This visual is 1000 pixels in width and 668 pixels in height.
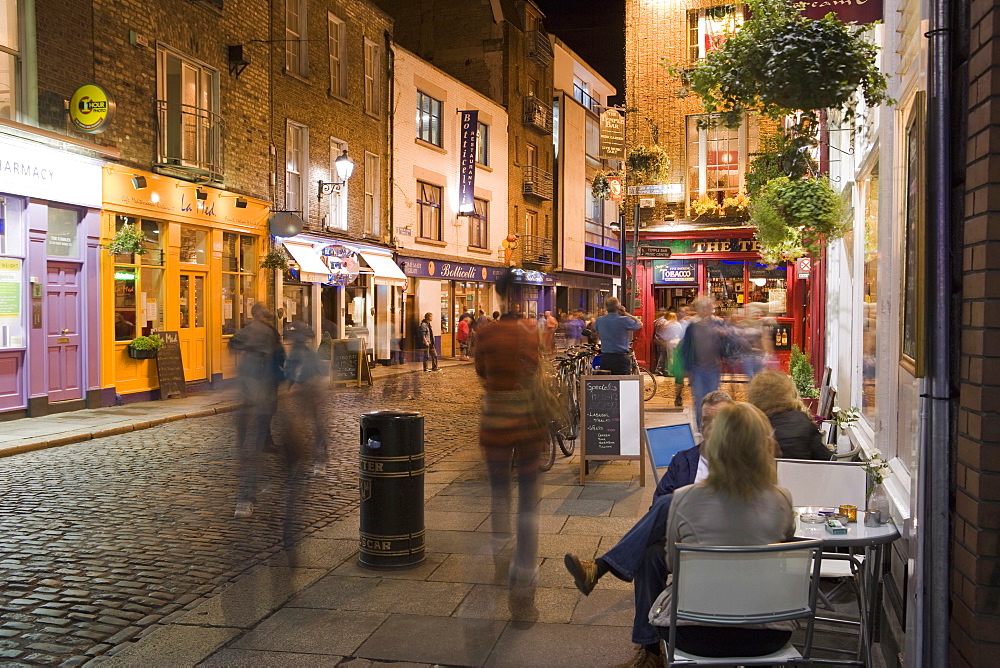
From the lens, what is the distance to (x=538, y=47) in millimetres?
40062

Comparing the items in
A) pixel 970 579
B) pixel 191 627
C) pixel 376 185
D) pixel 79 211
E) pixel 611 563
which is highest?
pixel 376 185

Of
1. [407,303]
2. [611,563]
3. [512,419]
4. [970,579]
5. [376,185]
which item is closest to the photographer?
[970,579]

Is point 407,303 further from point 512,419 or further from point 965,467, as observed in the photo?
point 965,467

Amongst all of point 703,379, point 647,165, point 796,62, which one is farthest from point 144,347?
point 796,62

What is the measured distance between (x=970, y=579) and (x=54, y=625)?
188 inches

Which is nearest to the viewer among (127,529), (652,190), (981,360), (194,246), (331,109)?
(981,360)

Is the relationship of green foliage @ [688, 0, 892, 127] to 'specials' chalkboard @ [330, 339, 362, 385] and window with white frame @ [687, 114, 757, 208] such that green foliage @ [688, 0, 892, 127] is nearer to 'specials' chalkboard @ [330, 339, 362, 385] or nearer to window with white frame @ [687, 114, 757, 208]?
'specials' chalkboard @ [330, 339, 362, 385]

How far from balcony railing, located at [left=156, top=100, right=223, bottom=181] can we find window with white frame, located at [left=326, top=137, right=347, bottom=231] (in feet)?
18.0

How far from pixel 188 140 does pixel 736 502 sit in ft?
57.8

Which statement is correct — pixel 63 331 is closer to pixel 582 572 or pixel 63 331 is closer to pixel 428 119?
pixel 582 572

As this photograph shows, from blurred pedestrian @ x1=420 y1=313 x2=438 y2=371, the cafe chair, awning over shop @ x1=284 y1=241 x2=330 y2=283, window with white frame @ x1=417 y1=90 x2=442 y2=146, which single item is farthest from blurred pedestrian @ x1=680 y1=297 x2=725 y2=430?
window with white frame @ x1=417 y1=90 x2=442 y2=146

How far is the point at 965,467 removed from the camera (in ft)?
10.6

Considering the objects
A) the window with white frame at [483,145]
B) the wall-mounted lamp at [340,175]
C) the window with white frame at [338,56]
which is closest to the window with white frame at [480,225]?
the window with white frame at [483,145]

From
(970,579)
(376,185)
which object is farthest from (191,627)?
(376,185)
